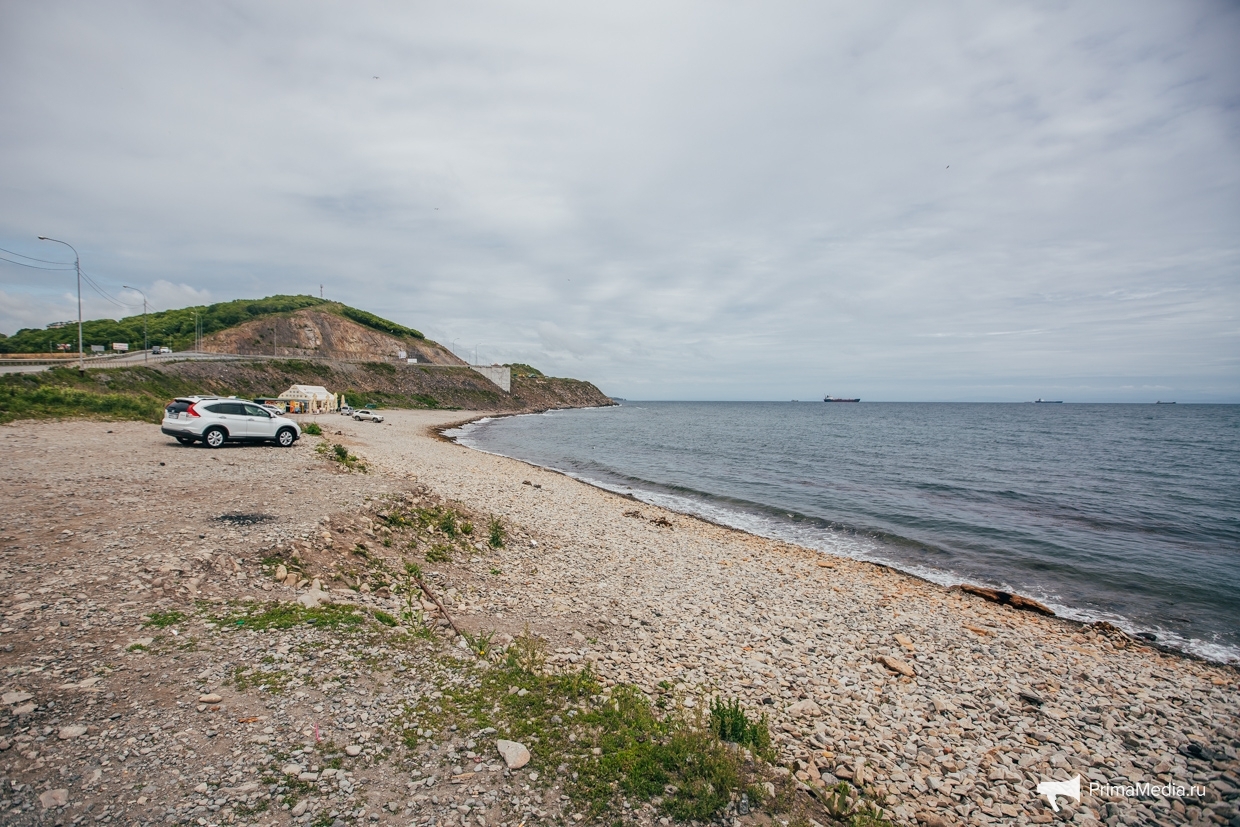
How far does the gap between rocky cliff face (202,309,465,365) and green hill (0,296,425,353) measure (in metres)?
4.95

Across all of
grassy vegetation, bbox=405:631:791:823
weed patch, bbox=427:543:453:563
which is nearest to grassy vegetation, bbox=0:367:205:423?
weed patch, bbox=427:543:453:563

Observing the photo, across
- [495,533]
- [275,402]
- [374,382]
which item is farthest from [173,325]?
[495,533]

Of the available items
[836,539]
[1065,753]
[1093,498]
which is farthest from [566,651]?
[1093,498]

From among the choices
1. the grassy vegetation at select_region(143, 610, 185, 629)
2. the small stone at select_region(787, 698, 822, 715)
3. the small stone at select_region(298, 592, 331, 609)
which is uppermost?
the grassy vegetation at select_region(143, 610, 185, 629)

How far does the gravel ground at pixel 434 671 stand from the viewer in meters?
5.26

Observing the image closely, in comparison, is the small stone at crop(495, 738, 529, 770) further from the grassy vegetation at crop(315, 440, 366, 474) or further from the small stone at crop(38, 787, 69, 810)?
the grassy vegetation at crop(315, 440, 366, 474)

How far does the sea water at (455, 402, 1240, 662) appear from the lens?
Answer: 16.4 meters

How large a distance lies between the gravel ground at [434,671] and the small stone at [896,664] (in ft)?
0.30

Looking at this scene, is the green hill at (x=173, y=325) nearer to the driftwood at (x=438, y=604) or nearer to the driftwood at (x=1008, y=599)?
the driftwood at (x=438, y=604)

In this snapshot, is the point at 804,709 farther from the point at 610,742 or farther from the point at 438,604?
the point at 438,604

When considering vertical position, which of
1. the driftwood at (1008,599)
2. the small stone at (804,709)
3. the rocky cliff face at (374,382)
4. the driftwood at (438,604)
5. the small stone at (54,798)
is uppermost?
the rocky cliff face at (374,382)

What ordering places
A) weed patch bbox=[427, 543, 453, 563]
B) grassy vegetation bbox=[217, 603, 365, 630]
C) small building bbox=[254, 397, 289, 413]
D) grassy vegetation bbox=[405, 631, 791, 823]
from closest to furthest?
grassy vegetation bbox=[405, 631, 791, 823] < grassy vegetation bbox=[217, 603, 365, 630] < weed patch bbox=[427, 543, 453, 563] < small building bbox=[254, 397, 289, 413]

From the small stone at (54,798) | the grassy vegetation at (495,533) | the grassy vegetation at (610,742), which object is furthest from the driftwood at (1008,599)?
the small stone at (54,798)

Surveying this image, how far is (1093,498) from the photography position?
99.8ft
